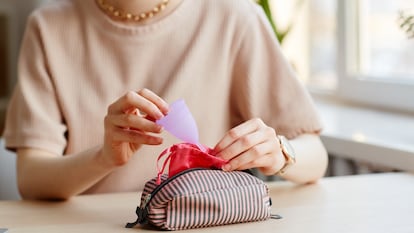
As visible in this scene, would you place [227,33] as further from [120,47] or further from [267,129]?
[267,129]

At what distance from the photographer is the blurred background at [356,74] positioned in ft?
6.05

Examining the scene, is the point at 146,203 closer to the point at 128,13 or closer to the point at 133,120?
the point at 133,120

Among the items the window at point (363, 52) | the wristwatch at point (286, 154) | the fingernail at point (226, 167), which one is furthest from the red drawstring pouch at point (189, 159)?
the window at point (363, 52)

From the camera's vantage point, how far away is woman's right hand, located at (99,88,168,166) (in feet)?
3.96

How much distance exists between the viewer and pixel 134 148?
4.42ft

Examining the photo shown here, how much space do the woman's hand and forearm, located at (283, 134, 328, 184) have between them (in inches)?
6.0

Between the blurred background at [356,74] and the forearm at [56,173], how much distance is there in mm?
361

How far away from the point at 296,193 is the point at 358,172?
19.3 inches

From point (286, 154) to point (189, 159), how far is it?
23cm

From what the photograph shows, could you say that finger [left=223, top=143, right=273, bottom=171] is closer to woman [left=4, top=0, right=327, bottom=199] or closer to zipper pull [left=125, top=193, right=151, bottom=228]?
zipper pull [left=125, top=193, right=151, bottom=228]

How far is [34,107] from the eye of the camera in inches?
61.2

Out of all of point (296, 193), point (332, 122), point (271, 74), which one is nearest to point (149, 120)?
point (296, 193)

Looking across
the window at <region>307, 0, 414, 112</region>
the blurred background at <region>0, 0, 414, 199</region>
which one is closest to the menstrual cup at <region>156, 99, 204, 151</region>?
the blurred background at <region>0, 0, 414, 199</region>

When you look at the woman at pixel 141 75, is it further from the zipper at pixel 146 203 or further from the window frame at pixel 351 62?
the window frame at pixel 351 62
